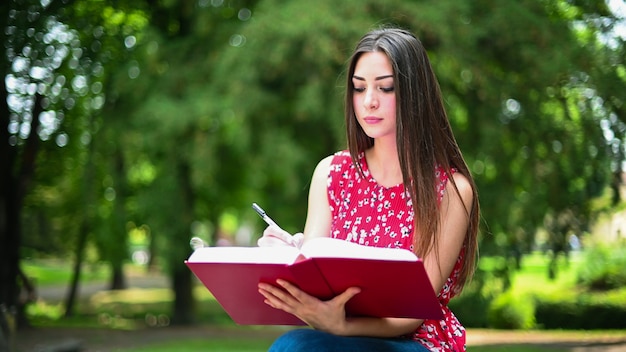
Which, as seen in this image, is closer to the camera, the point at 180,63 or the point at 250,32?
the point at 250,32

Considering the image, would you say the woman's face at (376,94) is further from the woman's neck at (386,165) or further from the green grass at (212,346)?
the green grass at (212,346)

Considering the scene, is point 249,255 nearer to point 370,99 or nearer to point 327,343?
point 327,343

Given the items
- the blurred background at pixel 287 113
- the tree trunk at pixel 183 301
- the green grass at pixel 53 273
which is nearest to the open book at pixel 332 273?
the blurred background at pixel 287 113

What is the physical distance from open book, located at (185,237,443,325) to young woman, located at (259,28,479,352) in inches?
2.6

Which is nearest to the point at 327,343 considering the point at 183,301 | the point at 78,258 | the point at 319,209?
the point at 319,209

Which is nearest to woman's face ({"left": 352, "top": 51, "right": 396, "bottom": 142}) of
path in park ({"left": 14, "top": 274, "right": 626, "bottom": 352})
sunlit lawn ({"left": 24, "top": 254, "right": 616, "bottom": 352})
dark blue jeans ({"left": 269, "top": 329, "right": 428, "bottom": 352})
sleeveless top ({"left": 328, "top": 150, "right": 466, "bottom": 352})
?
sleeveless top ({"left": 328, "top": 150, "right": 466, "bottom": 352})

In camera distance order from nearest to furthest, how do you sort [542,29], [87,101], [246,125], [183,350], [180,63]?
[542,29] < [246,125] < [183,350] < [180,63] < [87,101]

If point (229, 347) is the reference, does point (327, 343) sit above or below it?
above

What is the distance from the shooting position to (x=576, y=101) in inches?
380

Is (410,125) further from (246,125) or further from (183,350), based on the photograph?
(183,350)

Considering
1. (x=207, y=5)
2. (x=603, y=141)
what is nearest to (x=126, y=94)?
(x=207, y=5)

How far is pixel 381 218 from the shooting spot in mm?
2301

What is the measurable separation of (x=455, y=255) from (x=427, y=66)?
50cm

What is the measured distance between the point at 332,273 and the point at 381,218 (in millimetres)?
471
